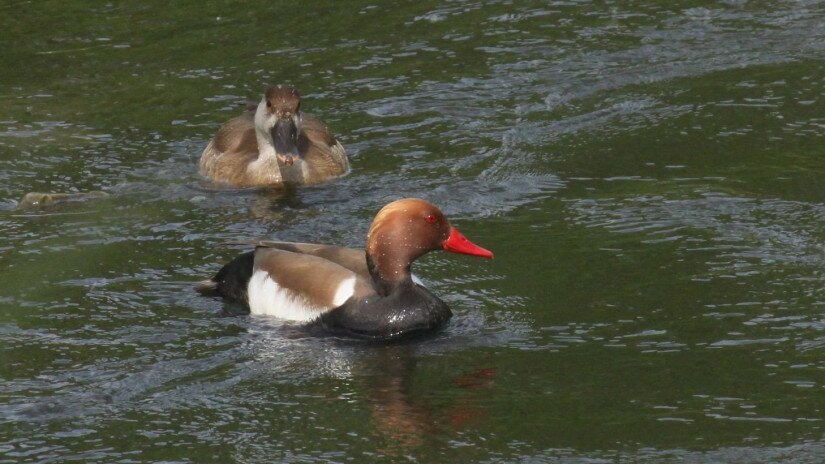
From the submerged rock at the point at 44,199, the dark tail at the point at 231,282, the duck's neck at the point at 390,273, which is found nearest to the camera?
the duck's neck at the point at 390,273

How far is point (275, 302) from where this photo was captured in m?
9.81

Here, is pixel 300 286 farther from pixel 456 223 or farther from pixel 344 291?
pixel 456 223

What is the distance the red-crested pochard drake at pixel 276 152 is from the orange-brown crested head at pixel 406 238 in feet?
11.1

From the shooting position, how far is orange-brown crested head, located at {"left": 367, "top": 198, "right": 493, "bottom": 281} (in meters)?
9.48

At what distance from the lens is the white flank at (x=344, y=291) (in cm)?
956

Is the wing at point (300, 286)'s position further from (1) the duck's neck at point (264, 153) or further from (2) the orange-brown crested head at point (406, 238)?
(1) the duck's neck at point (264, 153)

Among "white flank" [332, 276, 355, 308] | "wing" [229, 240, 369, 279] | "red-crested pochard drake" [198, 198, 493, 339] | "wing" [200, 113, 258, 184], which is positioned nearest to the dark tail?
"red-crested pochard drake" [198, 198, 493, 339]

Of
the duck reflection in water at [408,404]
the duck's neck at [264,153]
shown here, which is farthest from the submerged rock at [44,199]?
the duck reflection in water at [408,404]

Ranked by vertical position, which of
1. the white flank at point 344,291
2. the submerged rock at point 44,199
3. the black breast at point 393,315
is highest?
the submerged rock at point 44,199

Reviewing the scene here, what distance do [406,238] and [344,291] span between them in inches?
20.0

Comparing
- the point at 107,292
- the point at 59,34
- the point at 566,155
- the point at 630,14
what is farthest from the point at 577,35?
the point at 107,292

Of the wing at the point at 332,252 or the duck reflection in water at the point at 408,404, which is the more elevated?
the wing at the point at 332,252

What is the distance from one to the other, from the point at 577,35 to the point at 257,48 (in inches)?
126

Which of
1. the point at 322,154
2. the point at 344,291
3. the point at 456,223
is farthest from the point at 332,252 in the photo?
the point at 322,154
